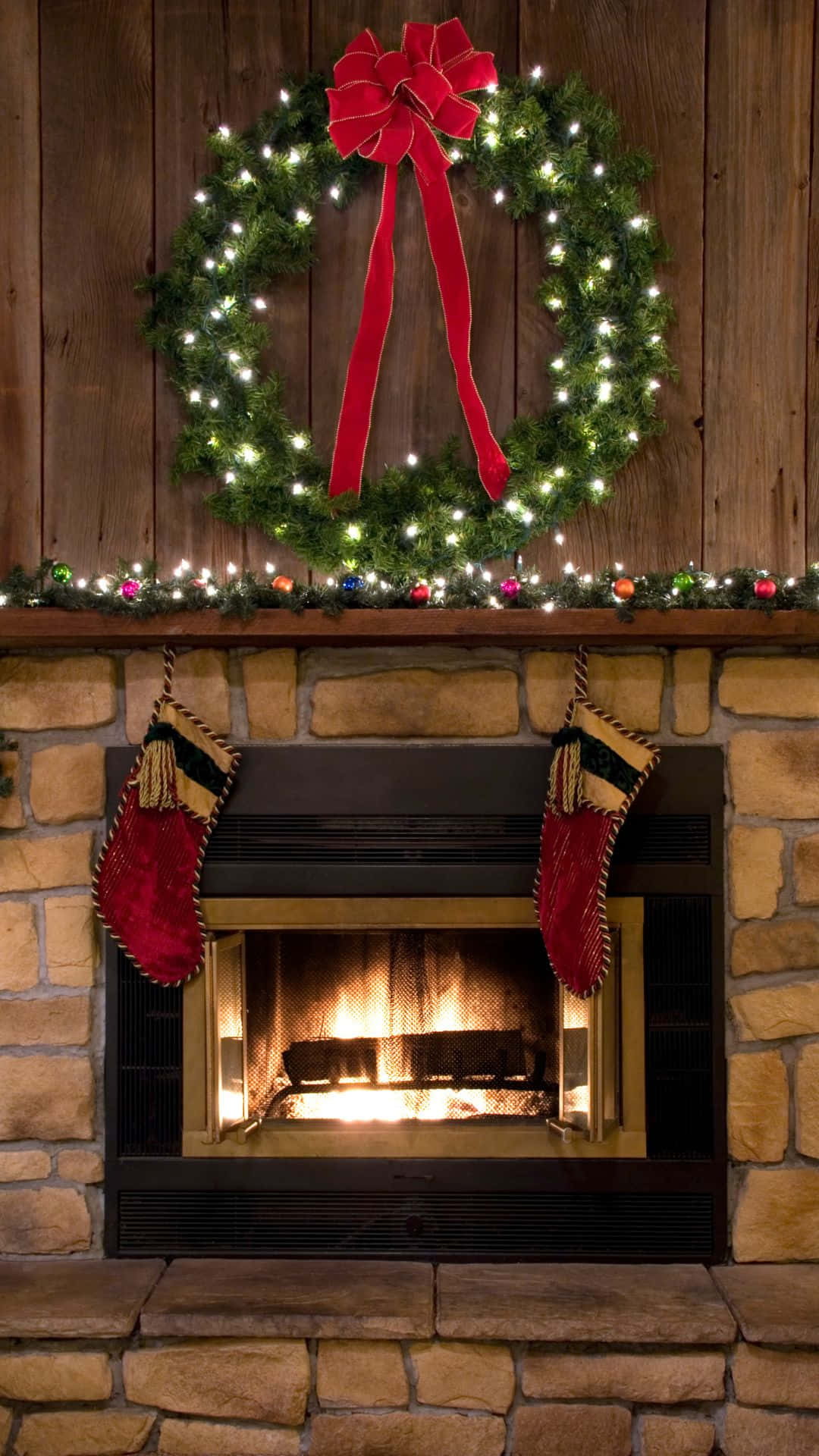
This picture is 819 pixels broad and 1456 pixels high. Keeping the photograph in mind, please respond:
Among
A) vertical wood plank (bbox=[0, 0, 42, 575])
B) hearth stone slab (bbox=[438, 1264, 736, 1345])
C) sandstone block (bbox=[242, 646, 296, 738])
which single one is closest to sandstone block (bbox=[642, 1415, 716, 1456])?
hearth stone slab (bbox=[438, 1264, 736, 1345])

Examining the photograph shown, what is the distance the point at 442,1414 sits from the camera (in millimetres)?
1893

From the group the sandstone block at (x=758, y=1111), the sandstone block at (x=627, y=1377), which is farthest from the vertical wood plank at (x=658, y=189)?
the sandstone block at (x=627, y=1377)

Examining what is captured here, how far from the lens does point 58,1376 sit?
1904 millimetres

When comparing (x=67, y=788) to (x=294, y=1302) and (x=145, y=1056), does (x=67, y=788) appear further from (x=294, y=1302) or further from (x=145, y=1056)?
(x=294, y=1302)

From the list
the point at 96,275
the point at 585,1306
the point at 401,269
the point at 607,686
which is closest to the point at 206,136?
the point at 96,275

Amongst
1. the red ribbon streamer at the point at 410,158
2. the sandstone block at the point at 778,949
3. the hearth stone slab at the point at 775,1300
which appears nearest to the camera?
the hearth stone slab at the point at 775,1300

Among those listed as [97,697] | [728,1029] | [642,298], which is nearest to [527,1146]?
[728,1029]

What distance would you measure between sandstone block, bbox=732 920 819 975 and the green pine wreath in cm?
90

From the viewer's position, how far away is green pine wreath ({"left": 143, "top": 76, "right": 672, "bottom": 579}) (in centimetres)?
199

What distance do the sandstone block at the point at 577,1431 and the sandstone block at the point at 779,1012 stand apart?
72 cm

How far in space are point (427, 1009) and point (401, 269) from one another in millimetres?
1489

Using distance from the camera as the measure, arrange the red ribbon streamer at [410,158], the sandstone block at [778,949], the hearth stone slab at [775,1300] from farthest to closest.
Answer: the sandstone block at [778,949] → the red ribbon streamer at [410,158] → the hearth stone slab at [775,1300]

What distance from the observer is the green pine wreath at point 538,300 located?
1993 mm

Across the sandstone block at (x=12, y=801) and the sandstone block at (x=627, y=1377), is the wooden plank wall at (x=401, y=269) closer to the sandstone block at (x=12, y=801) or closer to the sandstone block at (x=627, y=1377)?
the sandstone block at (x=12, y=801)
